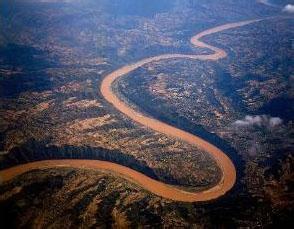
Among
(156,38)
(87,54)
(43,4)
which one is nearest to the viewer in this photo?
(87,54)

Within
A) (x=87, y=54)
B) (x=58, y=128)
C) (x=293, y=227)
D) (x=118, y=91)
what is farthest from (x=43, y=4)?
(x=293, y=227)

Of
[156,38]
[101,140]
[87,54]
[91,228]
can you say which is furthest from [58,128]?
[156,38]

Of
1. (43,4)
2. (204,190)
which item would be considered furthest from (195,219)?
(43,4)

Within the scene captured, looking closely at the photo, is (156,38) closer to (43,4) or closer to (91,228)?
(43,4)

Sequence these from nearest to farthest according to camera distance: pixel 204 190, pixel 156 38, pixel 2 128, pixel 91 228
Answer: pixel 91 228
pixel 204 190
pixel 2 128
pixel 156 38

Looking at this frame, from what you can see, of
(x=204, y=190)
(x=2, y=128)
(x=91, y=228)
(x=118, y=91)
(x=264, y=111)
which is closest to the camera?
(x=91, y=228)

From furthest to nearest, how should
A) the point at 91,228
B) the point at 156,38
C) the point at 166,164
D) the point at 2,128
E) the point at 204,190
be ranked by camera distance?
the point at 156,38 → the point at 2,128 → the point at 166,164 → the point at 204,190 → the point at 91,228

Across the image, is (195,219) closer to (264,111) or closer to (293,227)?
(293,227)

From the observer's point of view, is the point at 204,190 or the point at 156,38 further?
the point at 156,38

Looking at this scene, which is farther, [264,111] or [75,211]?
[264,111]
